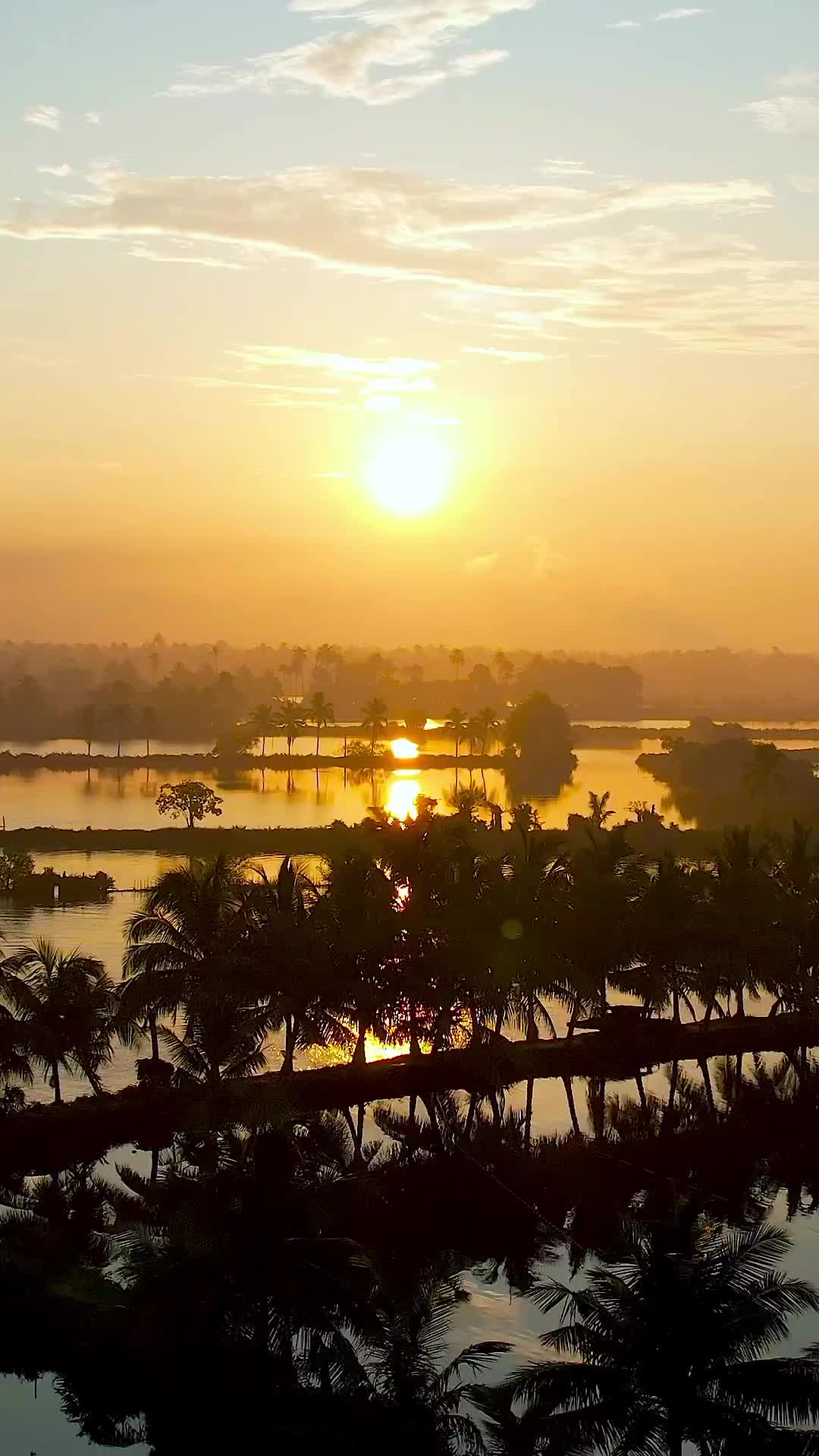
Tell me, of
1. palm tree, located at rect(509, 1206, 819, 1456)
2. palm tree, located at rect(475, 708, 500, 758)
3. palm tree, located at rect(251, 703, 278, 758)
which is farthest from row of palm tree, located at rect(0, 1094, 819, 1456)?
palm tree, located at rect(251, 703, 278, 758)

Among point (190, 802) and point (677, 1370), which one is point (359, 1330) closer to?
point (677, 1370)

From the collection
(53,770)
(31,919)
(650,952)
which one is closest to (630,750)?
(53,770)

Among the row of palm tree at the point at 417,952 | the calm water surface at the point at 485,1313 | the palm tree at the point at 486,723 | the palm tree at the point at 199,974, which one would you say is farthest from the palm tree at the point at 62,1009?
the palm tree at the point at 486,723

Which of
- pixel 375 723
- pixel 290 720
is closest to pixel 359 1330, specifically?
pixel 375 723

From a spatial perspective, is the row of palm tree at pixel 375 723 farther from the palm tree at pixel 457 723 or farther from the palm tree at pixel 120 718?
the palm tree at pixel 120 718

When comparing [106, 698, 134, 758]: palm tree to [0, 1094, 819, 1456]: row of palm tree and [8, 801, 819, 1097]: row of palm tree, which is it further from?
[0, 1094, 819, 1456]: row of palm tree

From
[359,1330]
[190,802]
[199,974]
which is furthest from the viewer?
[190,802]
